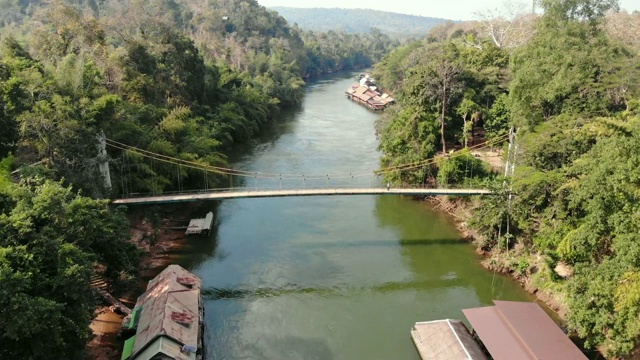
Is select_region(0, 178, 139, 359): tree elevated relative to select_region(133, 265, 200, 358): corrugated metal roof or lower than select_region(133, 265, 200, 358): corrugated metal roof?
elevated

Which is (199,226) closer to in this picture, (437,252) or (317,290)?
(317,290)

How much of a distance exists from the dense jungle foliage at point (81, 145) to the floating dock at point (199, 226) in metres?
1.52

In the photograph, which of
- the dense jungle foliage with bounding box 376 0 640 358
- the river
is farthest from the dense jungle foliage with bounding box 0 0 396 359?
the dense jungle foliage with bounding box 376 0 640 358

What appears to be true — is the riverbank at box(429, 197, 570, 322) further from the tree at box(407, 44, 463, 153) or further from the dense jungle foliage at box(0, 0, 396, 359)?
the dense jungle foliage at box(0, 0, 396, 359)

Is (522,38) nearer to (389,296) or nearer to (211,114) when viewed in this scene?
(211,114)

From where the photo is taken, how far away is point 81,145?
12562mm

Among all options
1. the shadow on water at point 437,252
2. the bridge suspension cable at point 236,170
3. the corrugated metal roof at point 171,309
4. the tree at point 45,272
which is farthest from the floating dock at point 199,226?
the shadow on water at point 437,252

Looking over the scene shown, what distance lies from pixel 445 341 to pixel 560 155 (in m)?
6.37

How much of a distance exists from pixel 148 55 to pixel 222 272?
11.5 meters

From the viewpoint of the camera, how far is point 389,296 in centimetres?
1316

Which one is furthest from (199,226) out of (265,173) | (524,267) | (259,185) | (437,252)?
(524,267)

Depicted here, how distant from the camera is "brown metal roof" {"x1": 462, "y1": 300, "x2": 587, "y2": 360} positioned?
376 inches

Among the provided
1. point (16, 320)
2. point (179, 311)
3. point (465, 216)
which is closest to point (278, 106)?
point (465, 216)

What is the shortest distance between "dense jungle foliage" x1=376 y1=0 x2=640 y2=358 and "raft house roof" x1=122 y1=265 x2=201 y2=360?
800 centimetres
